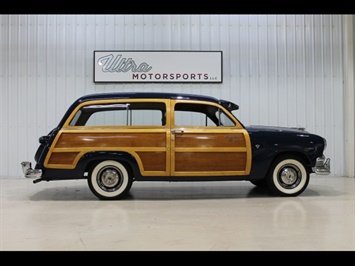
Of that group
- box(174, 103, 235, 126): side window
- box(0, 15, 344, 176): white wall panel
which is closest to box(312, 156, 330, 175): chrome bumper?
box(174, 103, 235, 126): side window

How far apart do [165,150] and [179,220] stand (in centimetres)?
157

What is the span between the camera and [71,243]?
357cm

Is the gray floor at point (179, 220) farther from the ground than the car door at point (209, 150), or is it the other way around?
the car door at point (209, 150)

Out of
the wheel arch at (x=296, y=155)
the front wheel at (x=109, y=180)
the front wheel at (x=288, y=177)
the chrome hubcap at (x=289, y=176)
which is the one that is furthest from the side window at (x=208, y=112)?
the front wheel at (x=109, y=180)

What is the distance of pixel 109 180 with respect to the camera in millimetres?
5883

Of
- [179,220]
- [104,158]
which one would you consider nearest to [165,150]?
[104,158]

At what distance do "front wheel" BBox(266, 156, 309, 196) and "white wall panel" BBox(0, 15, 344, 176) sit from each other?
3.03 metres

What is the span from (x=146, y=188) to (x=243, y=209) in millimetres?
2616

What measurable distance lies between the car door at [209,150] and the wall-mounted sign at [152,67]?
3.09m

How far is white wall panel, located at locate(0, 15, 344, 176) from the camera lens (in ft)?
29.3

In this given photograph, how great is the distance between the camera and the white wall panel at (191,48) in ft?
29.3

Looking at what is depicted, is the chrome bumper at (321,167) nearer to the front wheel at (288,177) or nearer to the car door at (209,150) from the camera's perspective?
the front wheel at (288,177)

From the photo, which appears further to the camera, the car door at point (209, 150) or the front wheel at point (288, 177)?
the front wheel at point (288, 177)

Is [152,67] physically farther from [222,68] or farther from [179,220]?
[179,220]
